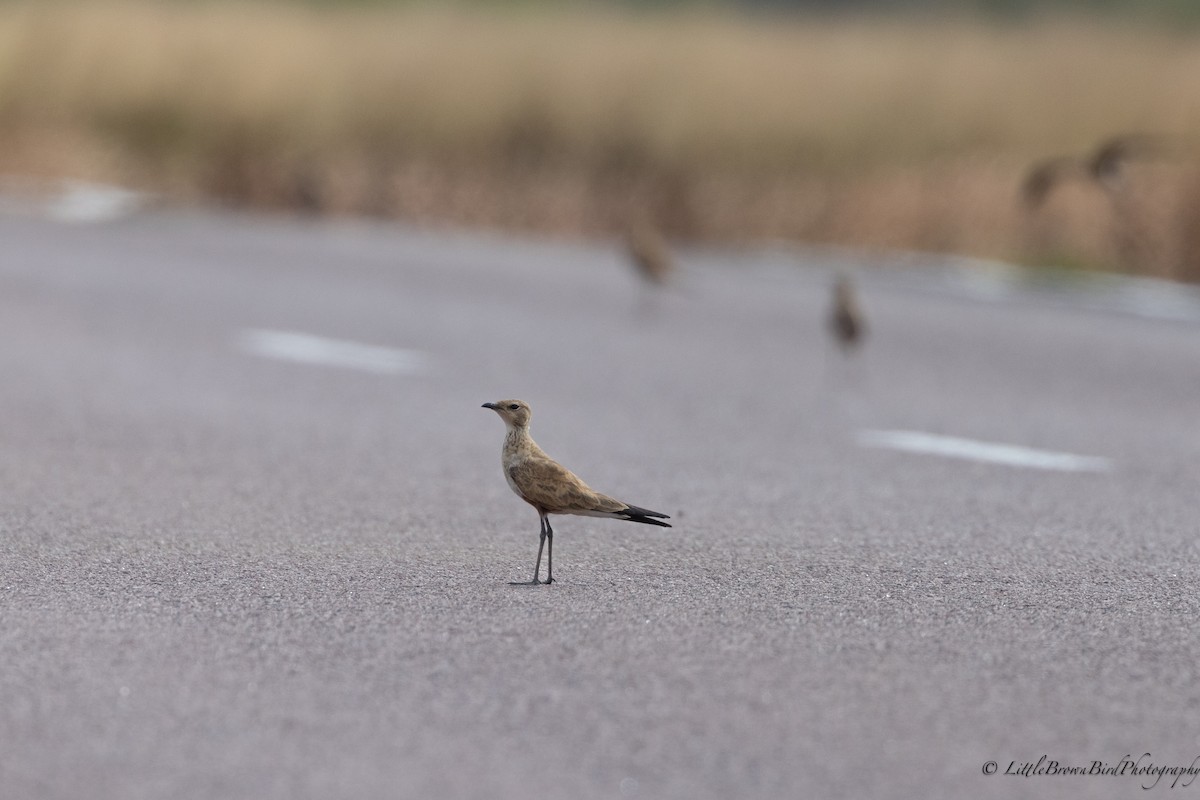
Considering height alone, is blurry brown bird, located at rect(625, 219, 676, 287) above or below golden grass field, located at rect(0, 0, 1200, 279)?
below

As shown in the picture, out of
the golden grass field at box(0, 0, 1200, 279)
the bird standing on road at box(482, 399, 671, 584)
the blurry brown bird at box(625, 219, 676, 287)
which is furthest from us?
the golden grass field at box(0, 0, 1200, 279)

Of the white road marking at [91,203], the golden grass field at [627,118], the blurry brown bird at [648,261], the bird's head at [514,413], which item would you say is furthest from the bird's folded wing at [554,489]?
the white road marking at [91,203]

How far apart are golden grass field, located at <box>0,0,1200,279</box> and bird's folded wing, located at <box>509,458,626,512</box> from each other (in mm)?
10653

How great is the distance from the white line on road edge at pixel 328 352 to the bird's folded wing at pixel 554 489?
4.83 m

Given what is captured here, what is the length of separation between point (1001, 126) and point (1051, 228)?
152 inches

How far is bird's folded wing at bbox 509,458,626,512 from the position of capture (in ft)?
17.4

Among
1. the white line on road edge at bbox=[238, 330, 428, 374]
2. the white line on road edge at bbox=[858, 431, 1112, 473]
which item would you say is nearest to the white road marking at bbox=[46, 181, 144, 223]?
the white line on road edge at bbox=[238, 330, 428, 374]

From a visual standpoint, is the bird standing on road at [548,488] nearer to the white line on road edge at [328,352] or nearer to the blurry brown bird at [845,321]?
the blurry brown bird at [845,321]

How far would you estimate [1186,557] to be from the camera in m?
6.22

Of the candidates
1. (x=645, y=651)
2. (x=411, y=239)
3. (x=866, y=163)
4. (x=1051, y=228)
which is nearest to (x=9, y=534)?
(x=645, y=651)

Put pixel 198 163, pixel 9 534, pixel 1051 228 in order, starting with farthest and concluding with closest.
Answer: pixel 198 163
pixel 1051 228
pixel 9 534

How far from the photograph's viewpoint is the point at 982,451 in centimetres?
839

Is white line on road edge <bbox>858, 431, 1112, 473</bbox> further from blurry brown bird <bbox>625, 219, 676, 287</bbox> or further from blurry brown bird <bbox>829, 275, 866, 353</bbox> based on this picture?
blurry brown bird <bbox>625, 219, 676, 287</bbox>

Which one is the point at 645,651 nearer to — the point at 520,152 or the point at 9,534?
the point at 9,534
